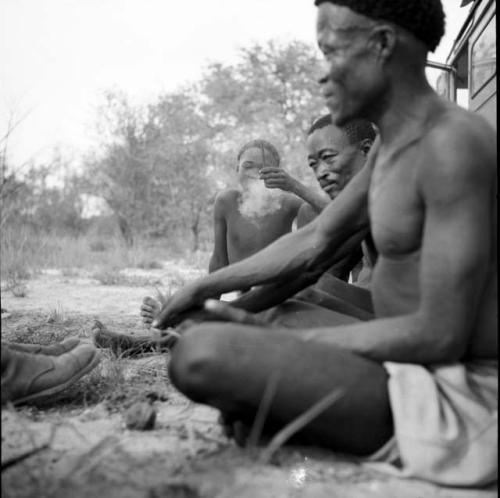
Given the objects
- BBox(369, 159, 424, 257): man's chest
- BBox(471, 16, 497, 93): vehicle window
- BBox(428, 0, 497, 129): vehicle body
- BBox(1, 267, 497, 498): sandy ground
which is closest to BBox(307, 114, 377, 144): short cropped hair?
BBox(428, 0, 497, 129): vehicle body

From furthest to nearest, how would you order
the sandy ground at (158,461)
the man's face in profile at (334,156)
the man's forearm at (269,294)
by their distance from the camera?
the man's face in profile at (334,156), the man's forearm at (269,294), the sandy ground at (158,461)

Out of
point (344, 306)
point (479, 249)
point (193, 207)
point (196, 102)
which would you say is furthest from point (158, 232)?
point (479, 249)

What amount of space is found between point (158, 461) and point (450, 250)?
98 centimetres

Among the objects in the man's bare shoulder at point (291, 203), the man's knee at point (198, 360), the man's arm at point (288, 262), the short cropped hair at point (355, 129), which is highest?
the short cropped hair at point (355, 129)

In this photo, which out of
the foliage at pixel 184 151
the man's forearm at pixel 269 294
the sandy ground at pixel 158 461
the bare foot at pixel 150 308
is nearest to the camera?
the sandy ground at pixel 158 461

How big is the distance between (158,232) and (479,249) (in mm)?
14604


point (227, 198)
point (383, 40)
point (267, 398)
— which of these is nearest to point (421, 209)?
point (383, 40)

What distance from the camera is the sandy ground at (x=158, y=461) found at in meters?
1.44

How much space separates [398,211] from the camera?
5.56ft

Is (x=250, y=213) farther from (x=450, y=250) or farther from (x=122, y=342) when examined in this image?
(x=450, y=250)

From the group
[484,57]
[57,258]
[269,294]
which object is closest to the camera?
[269,294]

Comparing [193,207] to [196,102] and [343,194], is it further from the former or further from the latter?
[343,194]

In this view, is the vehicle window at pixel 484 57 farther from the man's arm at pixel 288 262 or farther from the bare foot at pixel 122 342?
the bare foot at pixel 122 342

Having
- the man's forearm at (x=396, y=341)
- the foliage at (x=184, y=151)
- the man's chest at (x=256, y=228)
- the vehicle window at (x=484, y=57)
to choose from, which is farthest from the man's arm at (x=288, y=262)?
the foliage at (x=184, y=151)
